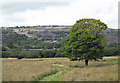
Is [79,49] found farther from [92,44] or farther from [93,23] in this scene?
[93,23]

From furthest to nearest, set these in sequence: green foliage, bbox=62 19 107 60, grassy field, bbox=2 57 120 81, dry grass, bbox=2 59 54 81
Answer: green foliage, bbox=62 19 107 60 → dry grass, bbox=2 59 54 81 → grassy field, bbox=2 57 120 81

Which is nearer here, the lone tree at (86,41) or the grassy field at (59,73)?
the grassy field at (59,73)

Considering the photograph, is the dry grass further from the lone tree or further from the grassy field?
the lone tree

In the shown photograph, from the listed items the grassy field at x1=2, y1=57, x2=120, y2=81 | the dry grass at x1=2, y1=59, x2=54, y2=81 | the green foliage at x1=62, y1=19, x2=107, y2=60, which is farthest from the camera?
the green foliage at x1=62, y1=19, x2=107, y2=60

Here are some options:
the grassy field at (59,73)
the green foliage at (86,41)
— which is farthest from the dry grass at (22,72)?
the green foliage at (86,41)

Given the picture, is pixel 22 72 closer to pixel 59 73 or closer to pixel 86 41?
pixel 59 73

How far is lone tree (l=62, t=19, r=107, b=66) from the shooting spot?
38.2m

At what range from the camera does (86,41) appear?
38406 mm

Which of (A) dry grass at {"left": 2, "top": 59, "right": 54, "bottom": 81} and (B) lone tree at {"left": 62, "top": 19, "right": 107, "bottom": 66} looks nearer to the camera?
(A) dry grass at {"left": 2, "top": 59, "right": 54, "bottom": 81}

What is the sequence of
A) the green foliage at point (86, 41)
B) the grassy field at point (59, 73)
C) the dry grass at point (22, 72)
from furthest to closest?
1. the green foliage at point (86, 41)
2. the dry grass at point (22, 72)
3. the grassy field at point (59, 73)

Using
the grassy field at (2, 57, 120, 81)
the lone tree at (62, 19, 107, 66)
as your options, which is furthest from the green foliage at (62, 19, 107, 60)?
the grassy field at (2, 57, 120, 81)

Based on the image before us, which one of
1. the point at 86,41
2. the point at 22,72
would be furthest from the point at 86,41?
the point at 22,72

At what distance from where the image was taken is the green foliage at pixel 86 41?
38.2m

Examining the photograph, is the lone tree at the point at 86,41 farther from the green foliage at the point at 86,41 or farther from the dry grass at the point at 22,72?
the dry grass at the point at 22,72
